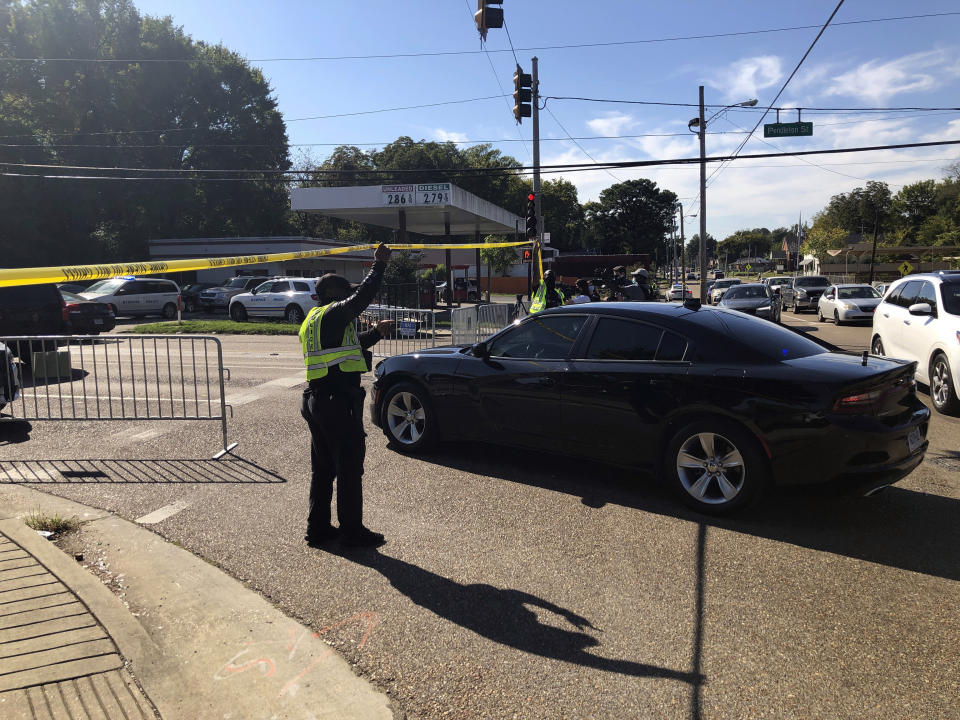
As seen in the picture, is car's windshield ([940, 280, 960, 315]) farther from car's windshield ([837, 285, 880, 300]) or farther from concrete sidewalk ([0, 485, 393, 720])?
car's windshield ([837, 285, 880, 300])

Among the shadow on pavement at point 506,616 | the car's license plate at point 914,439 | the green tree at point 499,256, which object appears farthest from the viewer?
the green tree at point 499,256

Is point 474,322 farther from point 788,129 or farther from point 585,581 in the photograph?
point 788,129

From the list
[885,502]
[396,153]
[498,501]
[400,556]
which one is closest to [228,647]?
[400,556]

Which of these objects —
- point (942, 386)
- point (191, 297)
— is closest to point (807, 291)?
point (942, 386)

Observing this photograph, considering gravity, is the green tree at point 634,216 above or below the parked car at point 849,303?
above

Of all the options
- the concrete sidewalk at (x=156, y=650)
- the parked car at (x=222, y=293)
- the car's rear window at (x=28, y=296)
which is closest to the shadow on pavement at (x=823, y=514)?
the concrete sidewalk at (x=156, y=650)

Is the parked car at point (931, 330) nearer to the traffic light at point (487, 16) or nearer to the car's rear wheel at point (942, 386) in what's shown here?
the car's rear wheel at point (942, 386)

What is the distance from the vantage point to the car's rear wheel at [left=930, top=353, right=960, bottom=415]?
314 inches

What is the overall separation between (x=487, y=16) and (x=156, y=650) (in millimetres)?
11229

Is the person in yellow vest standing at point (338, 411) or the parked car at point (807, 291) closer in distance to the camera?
the person in yellow vest standing at point (338, 411)

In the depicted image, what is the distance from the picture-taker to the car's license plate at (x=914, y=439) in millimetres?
4613

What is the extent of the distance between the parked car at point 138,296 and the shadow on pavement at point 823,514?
20.9 metres

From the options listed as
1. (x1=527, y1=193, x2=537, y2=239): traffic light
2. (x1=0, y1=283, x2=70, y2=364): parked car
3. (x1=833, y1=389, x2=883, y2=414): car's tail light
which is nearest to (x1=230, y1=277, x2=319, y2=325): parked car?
(x1=527, y1=193, x2=537, y2=239): traffic light

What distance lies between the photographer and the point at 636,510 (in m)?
5.02
